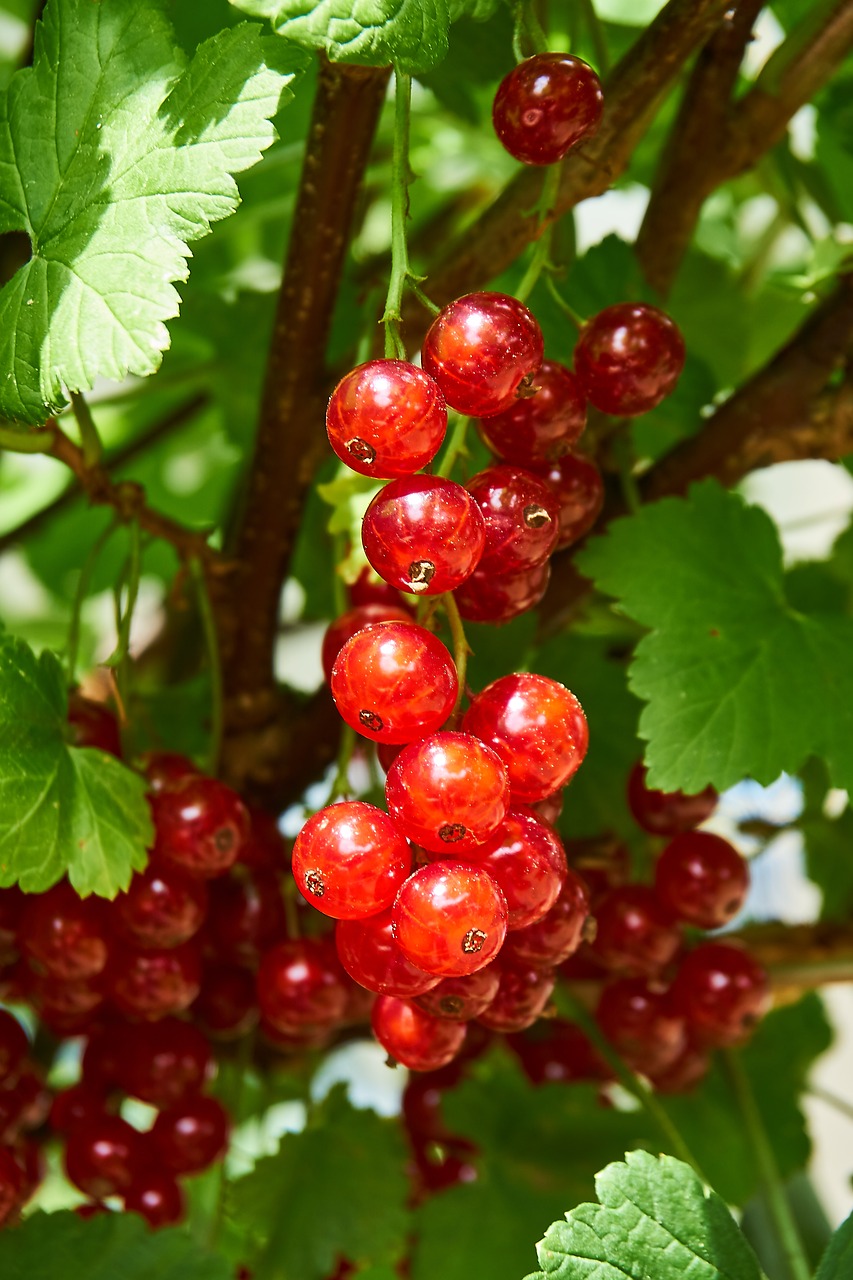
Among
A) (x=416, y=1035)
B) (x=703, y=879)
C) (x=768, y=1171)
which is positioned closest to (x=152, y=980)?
(x=416, y=1035)

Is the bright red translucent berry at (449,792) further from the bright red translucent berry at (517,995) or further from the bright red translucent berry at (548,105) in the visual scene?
the bright red translucent berry at (548,105)

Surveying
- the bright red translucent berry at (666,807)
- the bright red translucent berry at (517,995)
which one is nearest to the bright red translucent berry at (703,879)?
the bright red translucent berry at (666,807)

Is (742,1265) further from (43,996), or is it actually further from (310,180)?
(310,180)

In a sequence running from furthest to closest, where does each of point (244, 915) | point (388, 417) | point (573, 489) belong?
point (244, 915), point (573, 489), point (388, 417)

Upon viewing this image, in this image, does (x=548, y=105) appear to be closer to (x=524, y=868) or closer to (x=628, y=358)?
(x=628, y=358)

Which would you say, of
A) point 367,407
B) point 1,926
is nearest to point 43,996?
point 1,926

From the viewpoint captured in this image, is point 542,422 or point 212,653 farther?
point 212,653
